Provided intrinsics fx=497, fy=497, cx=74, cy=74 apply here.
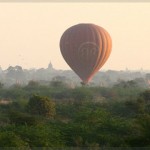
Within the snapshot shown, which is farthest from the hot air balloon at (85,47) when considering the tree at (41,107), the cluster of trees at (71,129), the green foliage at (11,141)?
the green foliage at (11,141)

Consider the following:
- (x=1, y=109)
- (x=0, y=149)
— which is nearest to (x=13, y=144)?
(x=0, y=149)

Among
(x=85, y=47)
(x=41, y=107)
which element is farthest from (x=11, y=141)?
(x=85, y=47)

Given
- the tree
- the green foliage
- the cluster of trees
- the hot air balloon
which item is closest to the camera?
the green foliage

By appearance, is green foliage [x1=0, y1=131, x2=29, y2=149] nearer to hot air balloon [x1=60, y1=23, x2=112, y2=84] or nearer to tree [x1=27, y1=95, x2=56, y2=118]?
tree [x1=27, y1=95, x2=56, y2=118]

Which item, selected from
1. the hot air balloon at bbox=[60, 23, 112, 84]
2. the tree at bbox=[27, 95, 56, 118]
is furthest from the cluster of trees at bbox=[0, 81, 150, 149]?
the hot air balloon at bbox=[60, 23, 112, 84]

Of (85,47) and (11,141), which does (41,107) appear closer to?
(11,141)
